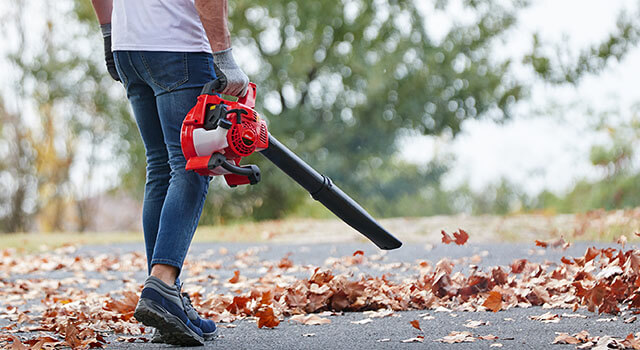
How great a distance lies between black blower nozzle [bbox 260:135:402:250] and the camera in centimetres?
264

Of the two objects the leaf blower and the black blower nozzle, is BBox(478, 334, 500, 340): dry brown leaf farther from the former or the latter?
the leaf blower

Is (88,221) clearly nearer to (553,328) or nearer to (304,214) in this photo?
(304,214)

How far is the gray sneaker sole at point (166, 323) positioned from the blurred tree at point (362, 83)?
921cm

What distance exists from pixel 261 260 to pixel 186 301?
3.27m

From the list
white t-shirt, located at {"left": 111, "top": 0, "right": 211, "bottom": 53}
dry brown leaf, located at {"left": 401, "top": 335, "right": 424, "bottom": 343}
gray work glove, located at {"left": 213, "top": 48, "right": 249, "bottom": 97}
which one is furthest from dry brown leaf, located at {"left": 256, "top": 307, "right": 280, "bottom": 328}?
white t-shirt, located at {"left": 111, "top": 0, "right": 211, "bottom": 53}

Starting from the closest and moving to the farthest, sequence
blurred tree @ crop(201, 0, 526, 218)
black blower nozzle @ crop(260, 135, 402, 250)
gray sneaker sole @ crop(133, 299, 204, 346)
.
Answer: gray sneaker sole @ crop(133, 299, 204, 346) → black blower nozzle @ crop(260, 135, 402, 250) → blurred tree @ crop(201, 0, 526, 218)

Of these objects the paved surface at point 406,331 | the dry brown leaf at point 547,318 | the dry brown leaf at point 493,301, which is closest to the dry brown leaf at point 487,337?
the paved surface at point 406,331

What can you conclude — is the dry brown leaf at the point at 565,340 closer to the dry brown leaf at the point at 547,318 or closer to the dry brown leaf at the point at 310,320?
the dry brown leaf at the point at 547,318

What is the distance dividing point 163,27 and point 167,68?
5.7 inches

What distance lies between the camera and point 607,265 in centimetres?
328

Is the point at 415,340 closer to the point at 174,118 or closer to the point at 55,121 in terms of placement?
the point at 174,118

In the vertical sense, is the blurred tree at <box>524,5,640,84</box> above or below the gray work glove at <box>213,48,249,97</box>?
above

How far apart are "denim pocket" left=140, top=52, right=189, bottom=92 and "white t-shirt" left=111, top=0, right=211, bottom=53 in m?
0.02

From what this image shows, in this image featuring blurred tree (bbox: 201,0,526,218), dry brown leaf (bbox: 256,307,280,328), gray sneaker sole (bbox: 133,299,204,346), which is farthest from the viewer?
blurred tree (bbox: 201,0,526,218)
